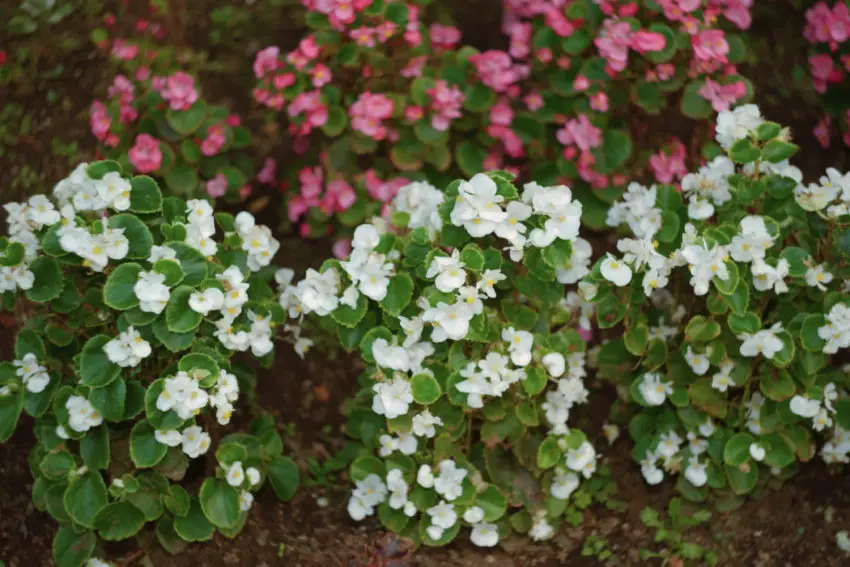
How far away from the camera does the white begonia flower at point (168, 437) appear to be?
Result: 6.23 feet

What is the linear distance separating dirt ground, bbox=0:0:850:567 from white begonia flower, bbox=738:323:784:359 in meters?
0.47

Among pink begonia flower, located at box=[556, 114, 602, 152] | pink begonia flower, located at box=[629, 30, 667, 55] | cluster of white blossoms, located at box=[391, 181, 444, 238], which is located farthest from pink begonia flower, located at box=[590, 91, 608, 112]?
cluster of white blossoms, located at box=[391, 181, 444, 238]

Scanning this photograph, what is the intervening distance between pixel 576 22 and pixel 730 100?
45 centimetres

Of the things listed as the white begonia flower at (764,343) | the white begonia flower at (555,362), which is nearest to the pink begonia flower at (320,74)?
the white begonia flower at (555,362)

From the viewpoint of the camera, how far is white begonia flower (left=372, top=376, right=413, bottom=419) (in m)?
1.92

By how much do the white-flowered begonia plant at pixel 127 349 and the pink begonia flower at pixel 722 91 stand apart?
119cm

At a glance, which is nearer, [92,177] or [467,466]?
[92,177]

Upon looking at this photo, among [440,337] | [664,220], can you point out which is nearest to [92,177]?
[440,337]

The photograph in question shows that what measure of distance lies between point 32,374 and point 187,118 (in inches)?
34.4

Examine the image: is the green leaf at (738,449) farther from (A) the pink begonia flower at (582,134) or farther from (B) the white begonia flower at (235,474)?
(B) the white begonia flower at (235,474)

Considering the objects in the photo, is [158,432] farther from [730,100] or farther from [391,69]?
[730,100]

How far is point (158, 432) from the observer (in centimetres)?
190

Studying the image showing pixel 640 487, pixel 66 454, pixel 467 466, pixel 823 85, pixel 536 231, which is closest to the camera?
pixel 536 231

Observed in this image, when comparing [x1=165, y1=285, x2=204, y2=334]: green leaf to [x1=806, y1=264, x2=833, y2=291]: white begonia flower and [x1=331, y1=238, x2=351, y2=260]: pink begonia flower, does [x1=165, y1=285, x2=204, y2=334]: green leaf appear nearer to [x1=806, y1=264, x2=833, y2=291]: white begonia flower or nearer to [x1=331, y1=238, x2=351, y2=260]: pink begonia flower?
[x1=331, y1=238, x2=351, y2=260]: pink begonia flower
